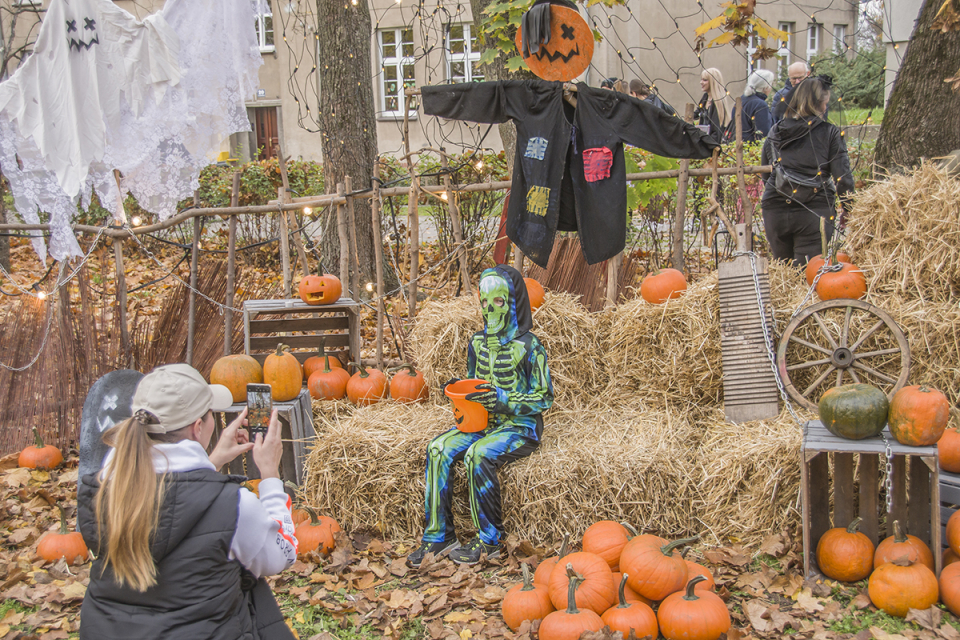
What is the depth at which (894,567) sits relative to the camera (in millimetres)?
3123

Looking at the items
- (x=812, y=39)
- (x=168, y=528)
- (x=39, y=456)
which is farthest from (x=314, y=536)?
(x=812, y=39)

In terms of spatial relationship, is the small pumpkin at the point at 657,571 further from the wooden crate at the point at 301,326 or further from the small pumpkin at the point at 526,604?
the wooden crate at the point at 301,326

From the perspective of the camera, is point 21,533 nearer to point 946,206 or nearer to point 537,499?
point 537,499

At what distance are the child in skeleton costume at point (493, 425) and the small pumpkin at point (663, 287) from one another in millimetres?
1115

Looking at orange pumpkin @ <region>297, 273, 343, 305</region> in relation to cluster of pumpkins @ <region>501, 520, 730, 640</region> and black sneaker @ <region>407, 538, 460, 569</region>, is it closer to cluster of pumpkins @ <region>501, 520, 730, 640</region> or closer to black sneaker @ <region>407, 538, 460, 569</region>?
black sneaker @ <region>407, 538, 460, 569</region>

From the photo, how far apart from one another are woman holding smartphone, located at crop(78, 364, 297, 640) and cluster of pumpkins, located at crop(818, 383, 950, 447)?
102 inches

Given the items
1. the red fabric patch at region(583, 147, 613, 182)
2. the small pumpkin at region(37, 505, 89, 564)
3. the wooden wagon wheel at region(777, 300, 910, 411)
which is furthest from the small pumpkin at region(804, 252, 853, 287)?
the small pumpkin at region(37, 505, 89, 564)

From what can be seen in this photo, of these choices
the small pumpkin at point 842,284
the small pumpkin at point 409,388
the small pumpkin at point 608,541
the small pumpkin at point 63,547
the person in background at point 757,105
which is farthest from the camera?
the person in background at point 757,105

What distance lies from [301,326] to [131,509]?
3.56 m

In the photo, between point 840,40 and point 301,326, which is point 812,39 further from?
point 301,326

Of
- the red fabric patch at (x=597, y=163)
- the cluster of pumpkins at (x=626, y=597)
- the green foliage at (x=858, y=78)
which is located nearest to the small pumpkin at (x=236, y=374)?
the cluster of pumpkins at (x=626, y=597)

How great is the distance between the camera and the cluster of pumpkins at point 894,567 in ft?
10.0

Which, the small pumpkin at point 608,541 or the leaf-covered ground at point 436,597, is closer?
the leaf-covered ground at point 436,597

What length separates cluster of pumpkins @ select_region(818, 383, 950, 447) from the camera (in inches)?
125
